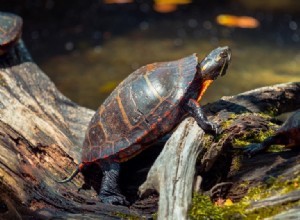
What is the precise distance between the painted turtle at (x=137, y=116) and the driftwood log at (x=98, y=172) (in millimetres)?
120

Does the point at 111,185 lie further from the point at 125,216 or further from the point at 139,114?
the point at 139,114

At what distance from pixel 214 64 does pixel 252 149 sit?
678 mm

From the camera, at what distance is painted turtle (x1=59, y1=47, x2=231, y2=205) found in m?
2.93

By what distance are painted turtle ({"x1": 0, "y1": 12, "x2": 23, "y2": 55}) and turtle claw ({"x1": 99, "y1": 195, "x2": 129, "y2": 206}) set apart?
223 cm

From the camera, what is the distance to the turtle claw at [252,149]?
2.71m

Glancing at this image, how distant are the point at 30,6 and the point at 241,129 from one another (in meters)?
→ 5.93

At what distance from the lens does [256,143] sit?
2.79 metres

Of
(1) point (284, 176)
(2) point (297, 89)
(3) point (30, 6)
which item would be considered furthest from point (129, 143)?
(3) point (30, 6)

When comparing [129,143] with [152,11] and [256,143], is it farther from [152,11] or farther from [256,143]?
[152,11]

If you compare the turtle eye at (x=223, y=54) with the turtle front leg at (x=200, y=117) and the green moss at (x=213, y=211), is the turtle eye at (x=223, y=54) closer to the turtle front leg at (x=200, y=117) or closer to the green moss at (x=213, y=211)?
the turtle front leg at (x=200, y=117)

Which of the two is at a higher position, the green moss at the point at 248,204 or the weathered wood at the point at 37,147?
the weathered wood at the point at 37,147

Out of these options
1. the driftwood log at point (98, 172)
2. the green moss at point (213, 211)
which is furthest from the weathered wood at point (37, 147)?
the green moss at point (213, 211)

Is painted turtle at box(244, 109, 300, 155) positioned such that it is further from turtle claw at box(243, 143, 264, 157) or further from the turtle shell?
the turtle shell

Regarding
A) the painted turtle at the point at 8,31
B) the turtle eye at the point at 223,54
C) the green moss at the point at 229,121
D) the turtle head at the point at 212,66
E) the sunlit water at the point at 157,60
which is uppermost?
the sunlit water at the point at 157,60
